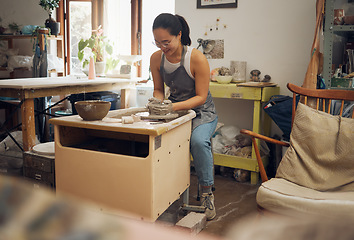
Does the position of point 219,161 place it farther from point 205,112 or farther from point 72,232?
point 72,232

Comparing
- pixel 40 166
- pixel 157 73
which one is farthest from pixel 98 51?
pixel 40 166

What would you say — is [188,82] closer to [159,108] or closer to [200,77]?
[200,77]

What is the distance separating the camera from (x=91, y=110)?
190 cm

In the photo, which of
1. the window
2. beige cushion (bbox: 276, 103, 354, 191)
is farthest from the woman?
the window

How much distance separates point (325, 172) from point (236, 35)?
79.9 inches

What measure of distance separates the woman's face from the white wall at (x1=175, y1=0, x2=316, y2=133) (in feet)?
4.18

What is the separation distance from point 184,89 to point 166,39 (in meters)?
0.39

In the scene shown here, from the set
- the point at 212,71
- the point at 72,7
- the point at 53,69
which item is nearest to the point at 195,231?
the point at 212,71

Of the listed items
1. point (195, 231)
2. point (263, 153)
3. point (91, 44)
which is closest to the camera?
point (195, 231)

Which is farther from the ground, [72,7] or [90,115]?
[72,7]

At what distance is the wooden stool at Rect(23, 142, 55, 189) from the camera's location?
2.25m

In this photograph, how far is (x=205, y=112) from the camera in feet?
8.34

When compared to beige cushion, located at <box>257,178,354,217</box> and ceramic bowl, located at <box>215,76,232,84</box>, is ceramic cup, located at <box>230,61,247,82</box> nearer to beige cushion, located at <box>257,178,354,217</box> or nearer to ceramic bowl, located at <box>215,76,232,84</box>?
ceramic bowl, located at <box>215,76,232,84</box>

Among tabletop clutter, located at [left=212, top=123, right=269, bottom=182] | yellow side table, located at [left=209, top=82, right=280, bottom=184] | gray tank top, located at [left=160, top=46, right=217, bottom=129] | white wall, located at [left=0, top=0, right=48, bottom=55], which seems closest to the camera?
gray tank top, located at [left=160, top=46, right=217, bottom=129]
